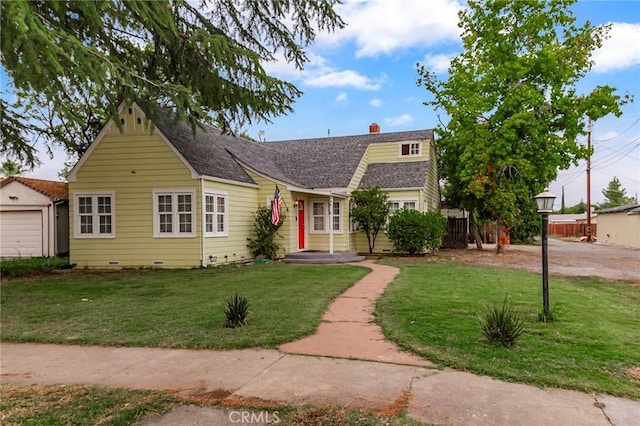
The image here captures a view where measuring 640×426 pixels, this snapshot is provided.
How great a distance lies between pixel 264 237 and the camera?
16.3 meters

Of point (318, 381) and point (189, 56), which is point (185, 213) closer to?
point (189, 56)

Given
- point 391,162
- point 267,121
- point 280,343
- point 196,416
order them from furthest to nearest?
point 391,162, point 267,121, point 280,343, point 196,416

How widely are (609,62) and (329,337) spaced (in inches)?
751

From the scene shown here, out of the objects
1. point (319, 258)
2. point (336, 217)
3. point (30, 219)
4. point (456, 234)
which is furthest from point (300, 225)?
point (30, 219)

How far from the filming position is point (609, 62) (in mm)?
17766

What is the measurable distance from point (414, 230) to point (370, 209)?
2146mm

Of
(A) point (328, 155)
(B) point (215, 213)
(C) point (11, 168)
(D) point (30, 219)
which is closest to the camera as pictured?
(B) point (215, 213)

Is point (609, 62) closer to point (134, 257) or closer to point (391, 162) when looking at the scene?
point (391, 162)

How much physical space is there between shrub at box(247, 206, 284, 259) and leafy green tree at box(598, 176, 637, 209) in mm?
64075

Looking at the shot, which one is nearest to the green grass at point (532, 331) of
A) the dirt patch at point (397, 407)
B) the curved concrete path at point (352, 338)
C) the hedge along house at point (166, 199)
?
the curved concrete path at point (352, 338)

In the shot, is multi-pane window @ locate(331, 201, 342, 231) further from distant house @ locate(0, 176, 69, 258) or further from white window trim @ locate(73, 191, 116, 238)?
distant house @ locate(0, 176, 69, 258)

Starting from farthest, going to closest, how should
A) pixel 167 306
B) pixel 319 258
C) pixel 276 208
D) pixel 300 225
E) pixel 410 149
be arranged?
1. pixel 410 149
2. pixel 300 225
3. pixel 319 258
4. pixel 276 208
5. pixel 167 306

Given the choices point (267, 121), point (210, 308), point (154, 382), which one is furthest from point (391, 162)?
point (154, 382)

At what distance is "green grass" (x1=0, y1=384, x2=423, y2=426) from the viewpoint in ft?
10.8
